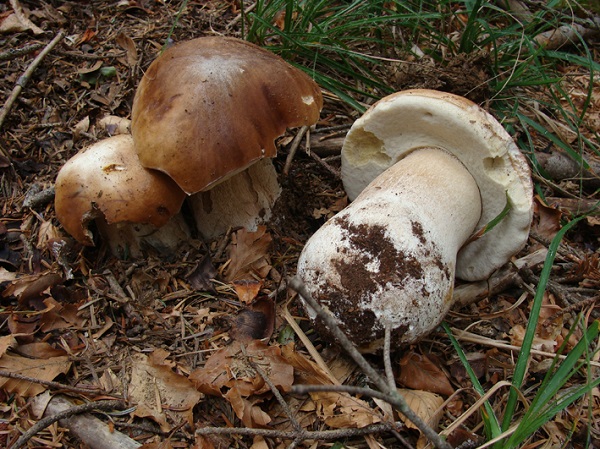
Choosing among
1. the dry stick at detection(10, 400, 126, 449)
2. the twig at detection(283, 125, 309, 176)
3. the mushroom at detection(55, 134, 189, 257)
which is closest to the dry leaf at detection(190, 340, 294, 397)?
the dry stick at detection(10, 400, 126, 449)

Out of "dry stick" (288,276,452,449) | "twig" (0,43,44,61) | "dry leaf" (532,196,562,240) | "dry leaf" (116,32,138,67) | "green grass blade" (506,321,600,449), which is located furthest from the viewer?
"dry leaf" (116,32,138,67)

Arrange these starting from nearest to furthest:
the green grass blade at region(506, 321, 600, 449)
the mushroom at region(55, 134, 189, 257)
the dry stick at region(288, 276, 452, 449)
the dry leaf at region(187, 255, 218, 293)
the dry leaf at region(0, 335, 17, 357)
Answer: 1. the dry stick at region(288, 276, 452, 449)
2. the green grass blade at region(506, 321, 600, 449)
3. the dry leaf at region(0, 335, 17, 357)
4. the mushroom at region(55, 134, 189, 257)
5. the dry leaf at region(187, 255, 218, 293)

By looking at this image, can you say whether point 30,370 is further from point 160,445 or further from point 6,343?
point 160,445

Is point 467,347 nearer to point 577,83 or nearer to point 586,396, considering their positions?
point 586,396

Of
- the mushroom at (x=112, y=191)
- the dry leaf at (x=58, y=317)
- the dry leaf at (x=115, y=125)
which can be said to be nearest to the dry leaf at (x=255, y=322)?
the mushroom at (x=112, y=191)

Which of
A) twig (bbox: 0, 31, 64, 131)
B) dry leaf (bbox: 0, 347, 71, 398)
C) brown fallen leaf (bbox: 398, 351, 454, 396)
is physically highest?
twig (bbox: 0, 31, 64, 131)

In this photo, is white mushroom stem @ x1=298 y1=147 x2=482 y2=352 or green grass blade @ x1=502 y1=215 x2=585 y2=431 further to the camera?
white mushroom stem @ x1=298 y1=147 x2=482 y2=352

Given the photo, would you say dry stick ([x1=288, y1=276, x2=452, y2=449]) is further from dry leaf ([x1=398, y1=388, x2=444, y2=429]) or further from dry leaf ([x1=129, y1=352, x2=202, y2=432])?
dry leaf ([x1=129, y1=352, x2=202, y2=432])
